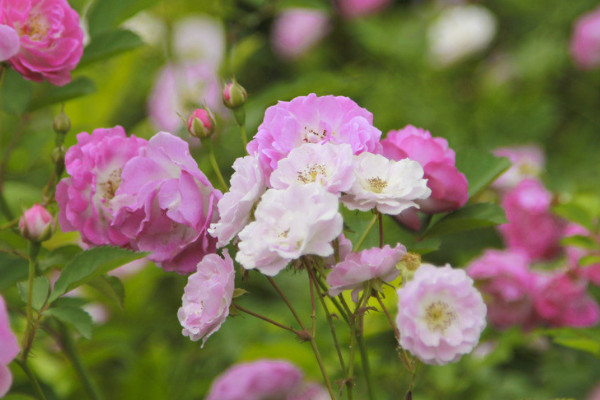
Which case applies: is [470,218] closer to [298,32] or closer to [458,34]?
[458,34]

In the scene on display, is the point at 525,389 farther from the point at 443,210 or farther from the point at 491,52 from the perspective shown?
the point at 491,52

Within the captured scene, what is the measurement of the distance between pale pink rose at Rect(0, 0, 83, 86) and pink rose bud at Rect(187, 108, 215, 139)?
164 mm

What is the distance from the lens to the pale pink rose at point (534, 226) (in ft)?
4.15

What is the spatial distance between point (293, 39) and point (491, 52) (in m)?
0.61

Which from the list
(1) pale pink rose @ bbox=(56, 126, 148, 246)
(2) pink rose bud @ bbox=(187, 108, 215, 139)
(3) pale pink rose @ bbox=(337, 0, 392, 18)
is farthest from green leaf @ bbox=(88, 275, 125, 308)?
(3) pale pink rose @ bbox=(337, 0, 392, 18)

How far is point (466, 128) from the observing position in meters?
1.91

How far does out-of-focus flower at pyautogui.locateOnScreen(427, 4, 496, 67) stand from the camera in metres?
2.17

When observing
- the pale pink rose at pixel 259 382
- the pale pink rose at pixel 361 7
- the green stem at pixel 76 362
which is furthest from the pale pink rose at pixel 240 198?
the pale pink rose at pixel 361 7

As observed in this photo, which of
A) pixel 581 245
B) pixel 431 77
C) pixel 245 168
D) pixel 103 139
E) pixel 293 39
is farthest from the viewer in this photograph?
pixel 293 39

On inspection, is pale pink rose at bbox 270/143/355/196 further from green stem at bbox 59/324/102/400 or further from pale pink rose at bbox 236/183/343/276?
green stem at bbox 59/324/102/400

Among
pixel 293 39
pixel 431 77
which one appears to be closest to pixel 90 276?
pixel 431 77

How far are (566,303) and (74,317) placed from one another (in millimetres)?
711

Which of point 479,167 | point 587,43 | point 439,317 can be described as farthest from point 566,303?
point 587,43

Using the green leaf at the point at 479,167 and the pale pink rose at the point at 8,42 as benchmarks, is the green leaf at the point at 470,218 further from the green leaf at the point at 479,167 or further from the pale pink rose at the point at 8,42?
the pale pink rose at the point at 8,42
